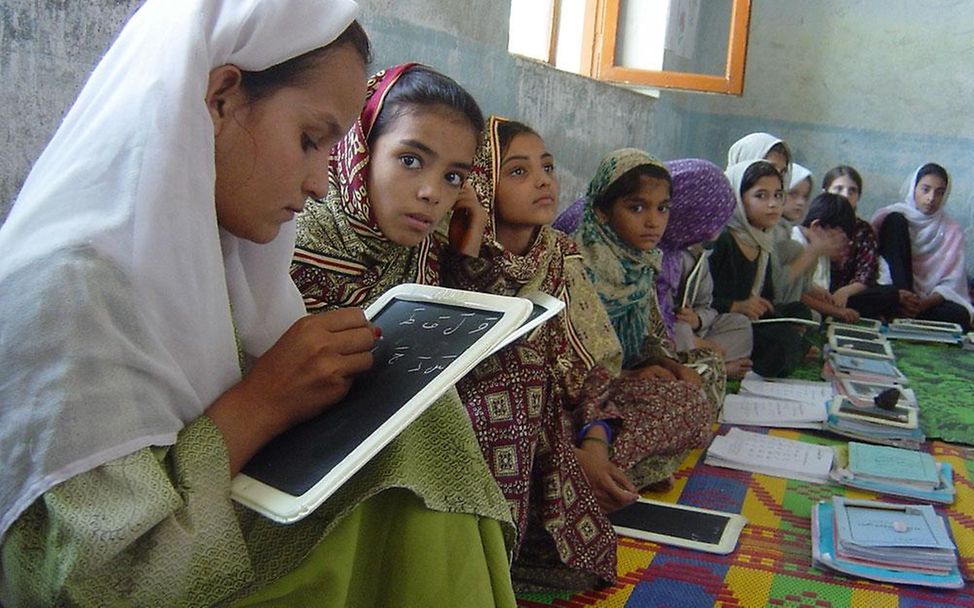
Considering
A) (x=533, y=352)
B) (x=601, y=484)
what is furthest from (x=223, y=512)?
(x=601, y=484)

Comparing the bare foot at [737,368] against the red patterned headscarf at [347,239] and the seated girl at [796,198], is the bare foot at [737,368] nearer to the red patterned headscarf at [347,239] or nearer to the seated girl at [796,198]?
the seated girl at [796,198]

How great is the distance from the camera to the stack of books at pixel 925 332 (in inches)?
197

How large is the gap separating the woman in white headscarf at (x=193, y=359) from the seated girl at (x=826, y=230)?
4177mm

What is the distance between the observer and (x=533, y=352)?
181cm

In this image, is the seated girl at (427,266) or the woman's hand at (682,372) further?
the woman's hand at (682,372)

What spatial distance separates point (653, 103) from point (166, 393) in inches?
177

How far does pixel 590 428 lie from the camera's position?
7.67 ft

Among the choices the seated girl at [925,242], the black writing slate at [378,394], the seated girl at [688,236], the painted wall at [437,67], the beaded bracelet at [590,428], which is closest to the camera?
the black writing slate at [378,394]

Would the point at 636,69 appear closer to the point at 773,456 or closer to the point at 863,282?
the point at 773,456

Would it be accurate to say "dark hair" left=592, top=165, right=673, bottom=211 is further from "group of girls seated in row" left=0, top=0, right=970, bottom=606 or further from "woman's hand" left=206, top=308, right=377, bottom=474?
"woman's hand" left=206, top=308, right=377, bottom=474

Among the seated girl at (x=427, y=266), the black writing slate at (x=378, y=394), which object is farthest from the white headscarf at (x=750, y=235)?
the black writing slate at (x=378, y=394)

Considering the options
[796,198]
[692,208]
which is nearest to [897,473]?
[692,208]

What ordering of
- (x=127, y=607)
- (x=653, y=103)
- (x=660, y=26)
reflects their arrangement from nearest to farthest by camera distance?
(x=127, y=607) → (x=660, y=26) → (x=653, y=103)

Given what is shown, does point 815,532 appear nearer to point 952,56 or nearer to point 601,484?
point 601,484
